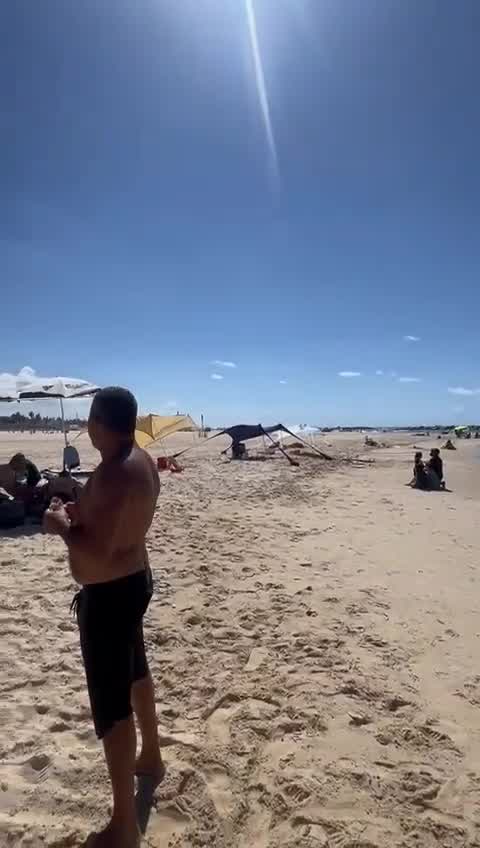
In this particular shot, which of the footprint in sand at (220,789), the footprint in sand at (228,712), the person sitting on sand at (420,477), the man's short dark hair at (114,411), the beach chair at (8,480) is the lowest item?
the footprint in sand at (220,789)

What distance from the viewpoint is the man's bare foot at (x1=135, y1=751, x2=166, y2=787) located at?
280cm

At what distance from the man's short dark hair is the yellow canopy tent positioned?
57.2 feet

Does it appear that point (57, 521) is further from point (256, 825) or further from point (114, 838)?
point (256, 825)

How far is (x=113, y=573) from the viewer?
230 centimetres

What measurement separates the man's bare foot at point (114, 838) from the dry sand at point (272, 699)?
0.13 metres

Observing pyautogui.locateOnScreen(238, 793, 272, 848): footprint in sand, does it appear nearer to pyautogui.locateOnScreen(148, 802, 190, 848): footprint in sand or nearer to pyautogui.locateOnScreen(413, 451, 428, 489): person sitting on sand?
pyautogui.locateOnScreen(148, 802, 190, 848): footprint in sand

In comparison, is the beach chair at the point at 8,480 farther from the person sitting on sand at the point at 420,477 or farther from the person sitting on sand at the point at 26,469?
the person sitting on sand at the point at 420,477

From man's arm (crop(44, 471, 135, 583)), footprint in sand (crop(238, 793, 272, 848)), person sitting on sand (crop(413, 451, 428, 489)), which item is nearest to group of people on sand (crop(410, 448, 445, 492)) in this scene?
person sitting on sand (crop(413, 451, 428, 489))

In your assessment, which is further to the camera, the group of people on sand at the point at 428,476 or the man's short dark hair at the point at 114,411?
the group of people on sand at the point at 428,476

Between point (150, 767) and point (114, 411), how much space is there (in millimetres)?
2007

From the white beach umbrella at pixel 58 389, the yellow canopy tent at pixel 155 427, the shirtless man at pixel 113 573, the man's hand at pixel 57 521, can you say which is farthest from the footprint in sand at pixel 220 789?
the yellow canopy tent at pixel 155 427

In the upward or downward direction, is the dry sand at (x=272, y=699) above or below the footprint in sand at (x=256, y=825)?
above

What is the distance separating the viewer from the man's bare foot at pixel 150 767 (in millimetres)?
2799

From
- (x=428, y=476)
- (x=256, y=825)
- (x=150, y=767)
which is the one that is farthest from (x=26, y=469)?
(x=428, y=476)
